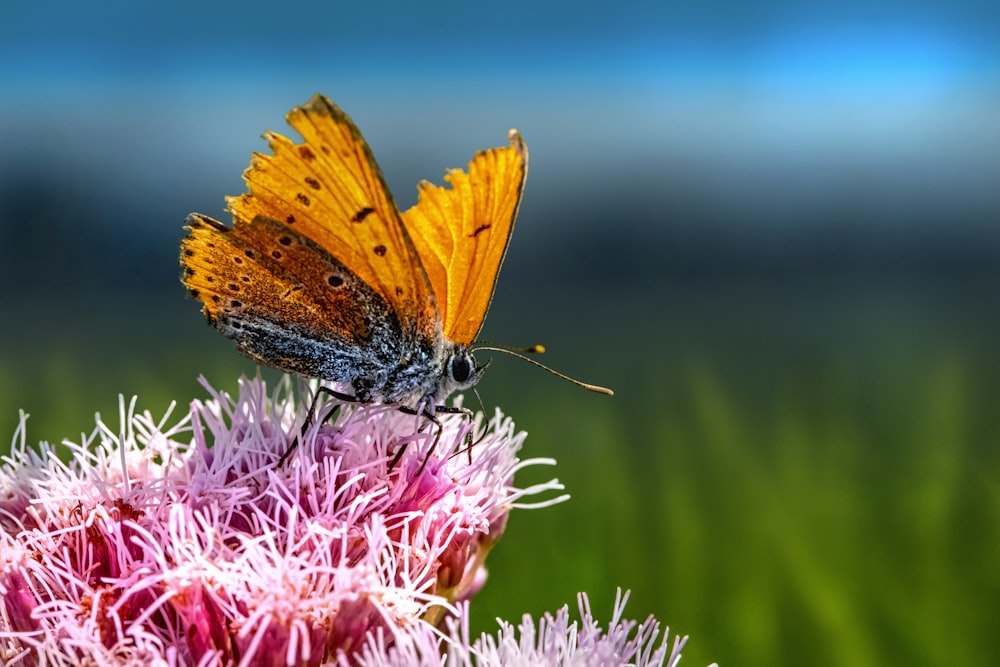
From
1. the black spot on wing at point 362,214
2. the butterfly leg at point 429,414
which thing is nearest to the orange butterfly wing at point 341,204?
the black spot on wing at point 362,214

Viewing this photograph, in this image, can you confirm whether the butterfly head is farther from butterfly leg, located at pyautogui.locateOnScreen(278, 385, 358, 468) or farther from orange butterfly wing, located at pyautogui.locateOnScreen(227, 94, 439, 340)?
butterfly leg, located at pyautogui.locateOnScreen(278, 385, 358, 468)

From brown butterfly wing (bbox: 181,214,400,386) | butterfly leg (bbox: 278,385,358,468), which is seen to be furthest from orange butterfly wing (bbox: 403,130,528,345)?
butterfly leg (bbox: 278,385,358,468)

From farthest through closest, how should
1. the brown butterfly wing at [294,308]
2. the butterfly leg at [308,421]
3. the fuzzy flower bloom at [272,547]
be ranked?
the brown butterfly wing at [294,308] < the butterfly leg at [308,421] < the fuzzy flower bloom at [272,547]

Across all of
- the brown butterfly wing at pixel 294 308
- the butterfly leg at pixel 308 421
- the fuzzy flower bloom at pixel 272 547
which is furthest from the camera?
the brown butterfly wing at pixel 294 308

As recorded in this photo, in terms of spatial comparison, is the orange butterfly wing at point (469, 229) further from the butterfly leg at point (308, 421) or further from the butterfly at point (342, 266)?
the butterfly leg at point (308, 421)

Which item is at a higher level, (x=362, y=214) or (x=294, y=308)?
(x=362, y=214)

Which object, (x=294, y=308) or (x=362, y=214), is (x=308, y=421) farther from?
(x=362, y=214)

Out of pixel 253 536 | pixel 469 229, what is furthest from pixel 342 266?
pixel 253 536

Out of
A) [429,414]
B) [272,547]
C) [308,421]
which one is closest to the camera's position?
[272,547]
